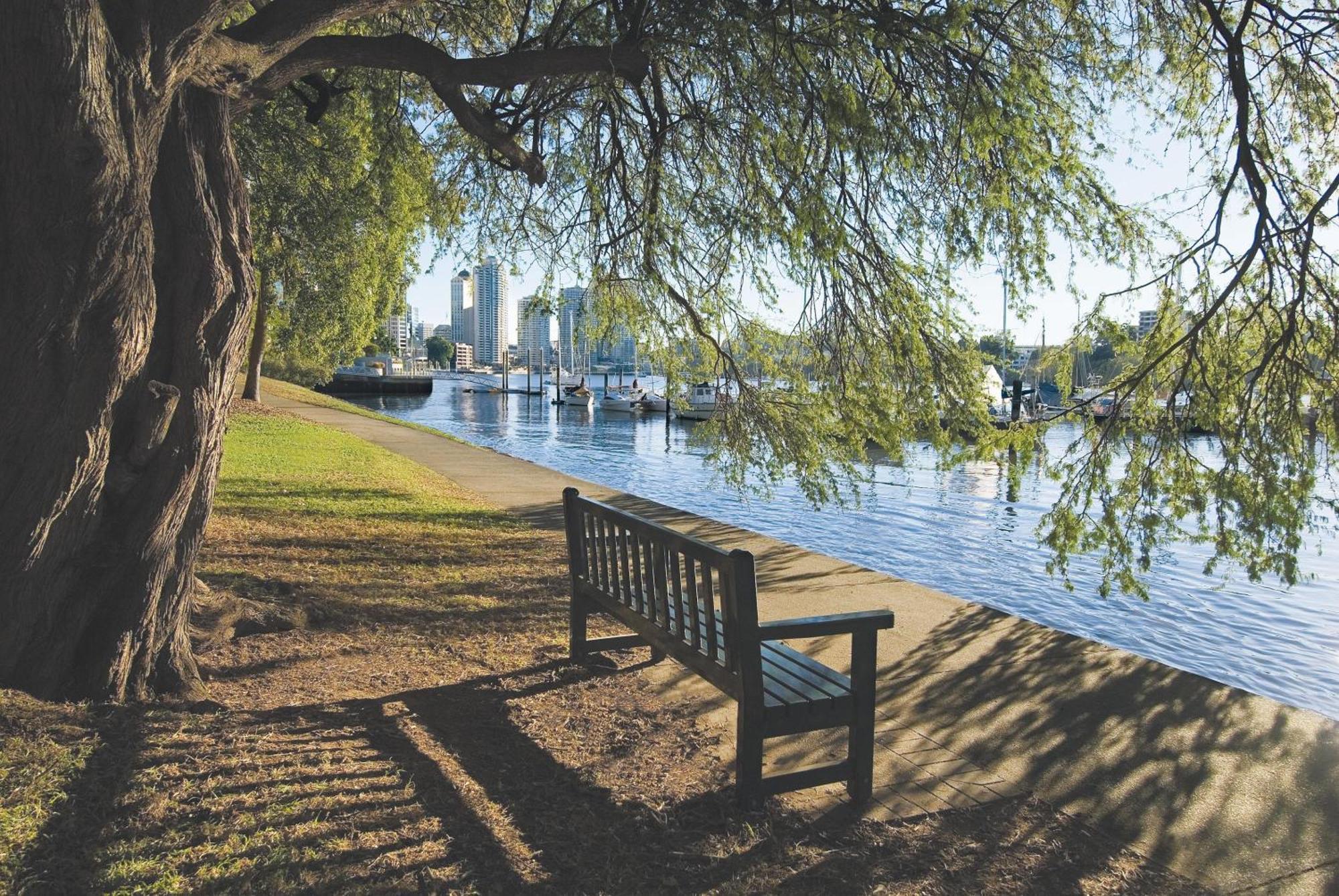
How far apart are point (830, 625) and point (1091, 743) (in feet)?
6.07

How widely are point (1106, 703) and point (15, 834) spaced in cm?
510

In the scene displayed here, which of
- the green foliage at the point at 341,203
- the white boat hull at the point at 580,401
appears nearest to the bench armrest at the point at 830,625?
the green foliage at the point at 341,203

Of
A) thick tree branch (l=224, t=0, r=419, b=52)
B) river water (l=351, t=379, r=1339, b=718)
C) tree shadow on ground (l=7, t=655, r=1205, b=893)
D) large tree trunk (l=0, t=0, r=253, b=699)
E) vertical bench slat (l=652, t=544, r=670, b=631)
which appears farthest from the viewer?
river water (l=351, t=379, r=1339, b=718)

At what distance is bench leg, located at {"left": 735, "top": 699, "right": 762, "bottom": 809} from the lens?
3.80m

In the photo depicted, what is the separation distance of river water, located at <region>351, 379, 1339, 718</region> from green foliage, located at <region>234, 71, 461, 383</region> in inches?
190

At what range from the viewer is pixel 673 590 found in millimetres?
4430

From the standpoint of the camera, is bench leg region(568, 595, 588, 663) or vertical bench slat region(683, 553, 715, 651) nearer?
vertical bench slat region(683, 553, 715, 651)

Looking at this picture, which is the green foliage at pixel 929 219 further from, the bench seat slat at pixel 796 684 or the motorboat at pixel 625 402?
the motorboat at pixel 625 402

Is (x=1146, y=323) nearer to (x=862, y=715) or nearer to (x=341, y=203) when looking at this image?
(x=862, y=715)

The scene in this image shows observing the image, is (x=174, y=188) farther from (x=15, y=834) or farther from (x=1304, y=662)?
(x=1304, y=662)

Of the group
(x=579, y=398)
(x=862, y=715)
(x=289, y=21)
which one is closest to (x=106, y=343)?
(x=289, y=21)

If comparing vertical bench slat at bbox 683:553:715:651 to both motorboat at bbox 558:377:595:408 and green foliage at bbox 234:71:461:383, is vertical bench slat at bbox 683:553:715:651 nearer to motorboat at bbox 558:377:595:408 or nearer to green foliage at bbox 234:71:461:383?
green foliage at bbox 234:71:461:383

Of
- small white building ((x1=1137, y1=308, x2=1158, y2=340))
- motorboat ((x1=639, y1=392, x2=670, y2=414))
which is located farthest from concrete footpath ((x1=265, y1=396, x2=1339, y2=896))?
motorboat ((x1=639, y1=392, x2=670, y2=414))

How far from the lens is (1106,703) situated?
5.41 metres
